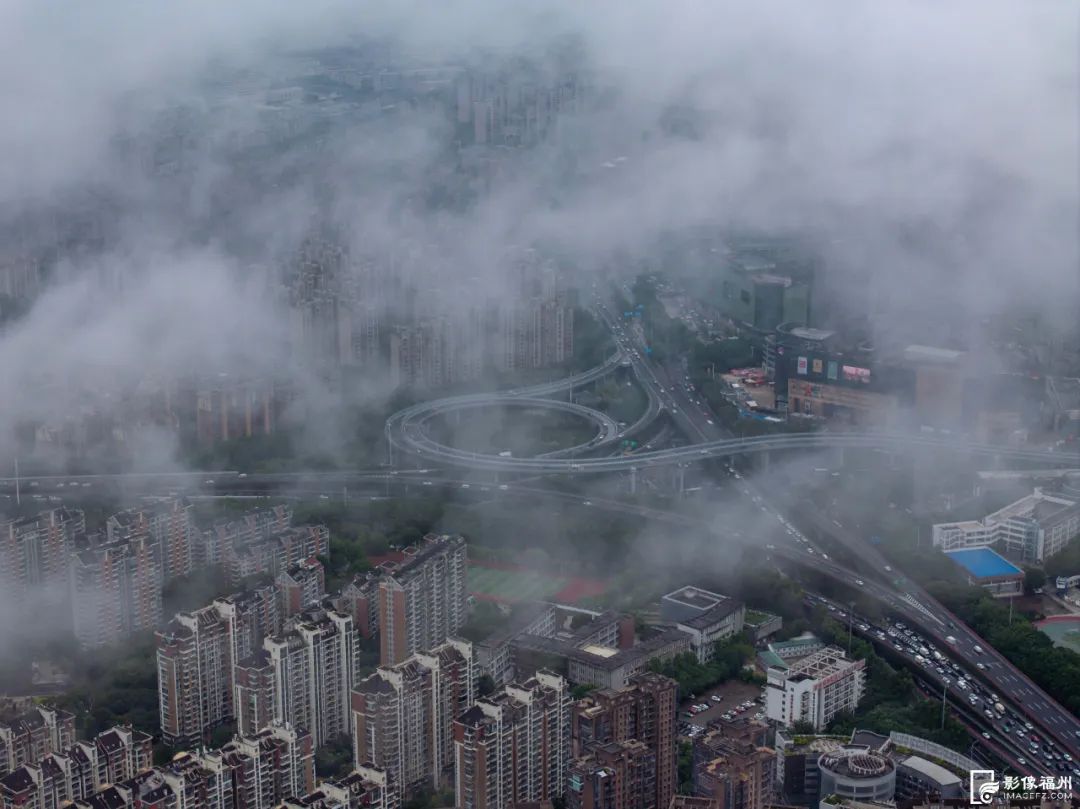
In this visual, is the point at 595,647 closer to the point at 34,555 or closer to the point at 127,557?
the point at 127,557

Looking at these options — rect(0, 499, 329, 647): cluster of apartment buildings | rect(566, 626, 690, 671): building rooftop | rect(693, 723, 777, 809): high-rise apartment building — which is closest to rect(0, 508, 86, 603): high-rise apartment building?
rect(0, 499, 329, 647): cluster of apartment buildings

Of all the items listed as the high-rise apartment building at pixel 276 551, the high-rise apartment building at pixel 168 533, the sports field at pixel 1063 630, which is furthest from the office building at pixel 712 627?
the high-rise apartment building at pixel 168 533

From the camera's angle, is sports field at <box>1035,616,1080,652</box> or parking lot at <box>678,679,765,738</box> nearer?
parking lot at <box>678,679,765,738</box>

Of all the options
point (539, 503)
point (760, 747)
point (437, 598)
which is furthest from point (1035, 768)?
point (539, 503)

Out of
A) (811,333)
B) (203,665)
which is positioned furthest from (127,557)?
(811,333)

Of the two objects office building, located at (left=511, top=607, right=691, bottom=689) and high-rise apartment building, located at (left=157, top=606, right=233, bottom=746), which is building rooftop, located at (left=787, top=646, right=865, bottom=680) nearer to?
office building, located at (left=511, top=607, right=691, bottom=689)

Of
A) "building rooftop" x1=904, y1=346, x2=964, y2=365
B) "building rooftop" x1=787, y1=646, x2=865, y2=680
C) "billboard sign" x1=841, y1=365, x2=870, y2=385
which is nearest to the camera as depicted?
"building rooftop" x1=787, y1=646, x2=865, y2=680
